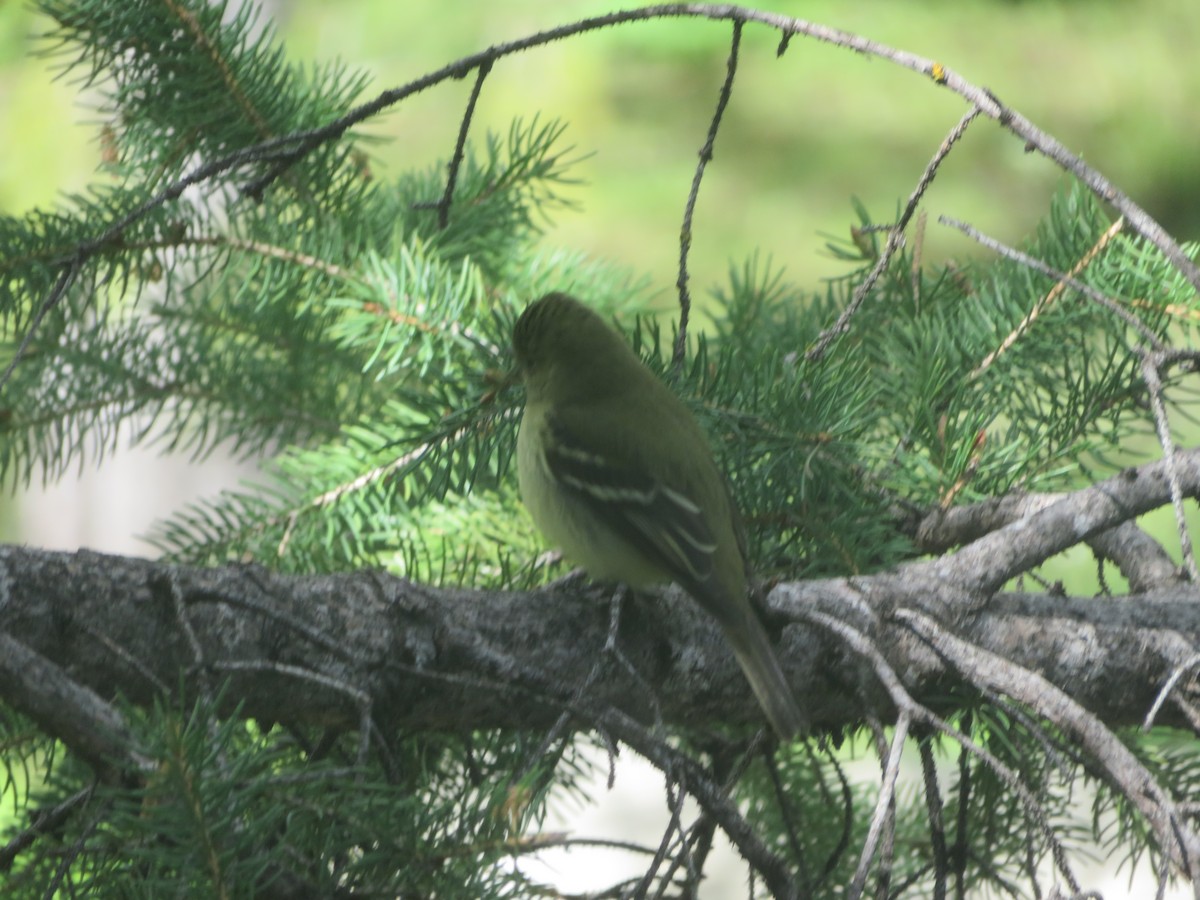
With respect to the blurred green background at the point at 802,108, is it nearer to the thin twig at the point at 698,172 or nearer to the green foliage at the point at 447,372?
the green foliage at the point at 447,372

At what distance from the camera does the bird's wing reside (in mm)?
1637

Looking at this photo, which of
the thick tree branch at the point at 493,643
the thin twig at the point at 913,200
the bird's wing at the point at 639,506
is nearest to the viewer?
the thick tree branch at the point at 493,643

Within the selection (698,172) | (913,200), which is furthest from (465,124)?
(913,200)

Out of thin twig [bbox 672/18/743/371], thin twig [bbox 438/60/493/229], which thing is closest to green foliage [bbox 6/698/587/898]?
thin twig [bbox 672/18/743/371]

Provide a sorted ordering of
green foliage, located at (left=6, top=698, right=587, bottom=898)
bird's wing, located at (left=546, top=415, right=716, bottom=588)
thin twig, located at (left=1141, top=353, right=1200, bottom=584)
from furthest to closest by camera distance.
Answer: bird's wing, located at (left=546, top=415, right=716, bottom=588)
thin twig, located at (left=1141, top=353, right=1200, bottom=584)
green foliage, located at (left=6, top=698, right=587, bottom=898)

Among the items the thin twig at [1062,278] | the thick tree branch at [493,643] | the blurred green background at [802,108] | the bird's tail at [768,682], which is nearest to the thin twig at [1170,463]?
the thin twig at [1062,278]

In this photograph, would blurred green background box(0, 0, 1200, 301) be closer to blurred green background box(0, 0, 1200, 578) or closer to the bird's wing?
blurred green background box(0, 0, 1200, 578)

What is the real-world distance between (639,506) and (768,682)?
45 cm

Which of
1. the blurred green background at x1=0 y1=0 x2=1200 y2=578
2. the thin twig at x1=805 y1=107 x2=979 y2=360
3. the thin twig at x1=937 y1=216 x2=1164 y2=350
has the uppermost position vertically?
the blurred green background at x1=0 y1=0 x2=1200 y2=578

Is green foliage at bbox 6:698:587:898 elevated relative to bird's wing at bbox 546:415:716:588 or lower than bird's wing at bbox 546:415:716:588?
lower

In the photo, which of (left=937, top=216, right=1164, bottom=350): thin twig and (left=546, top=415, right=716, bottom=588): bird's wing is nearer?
(left=937, top=216, right=1164, bottom=350): thin twig

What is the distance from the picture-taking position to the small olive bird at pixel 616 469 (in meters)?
1.66

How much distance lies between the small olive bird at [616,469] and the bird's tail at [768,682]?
4 centimetres

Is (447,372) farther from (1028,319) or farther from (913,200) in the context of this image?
(1028,319)
